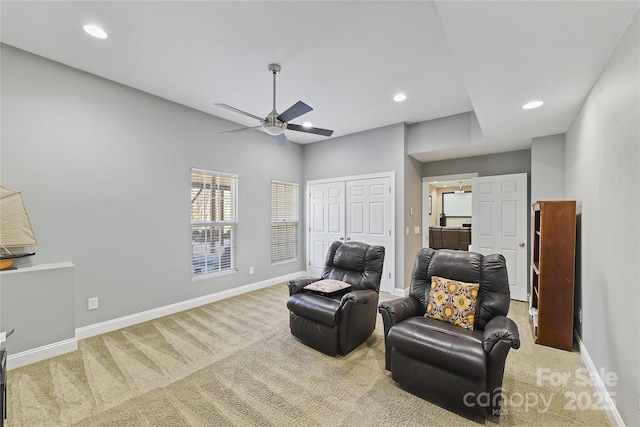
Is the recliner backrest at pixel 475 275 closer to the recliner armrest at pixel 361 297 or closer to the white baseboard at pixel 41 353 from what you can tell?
the recliner armrest at pixel 361 297

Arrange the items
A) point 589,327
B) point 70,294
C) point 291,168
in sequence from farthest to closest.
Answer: point 291,168 → point 70,294 → point 589,327

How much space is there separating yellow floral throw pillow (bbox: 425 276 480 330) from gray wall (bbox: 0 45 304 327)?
10.9ft

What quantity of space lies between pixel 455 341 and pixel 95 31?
3869 mm

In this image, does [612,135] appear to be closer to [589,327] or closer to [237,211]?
[589,327]

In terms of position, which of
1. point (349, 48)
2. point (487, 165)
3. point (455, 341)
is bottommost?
point (455, 341)

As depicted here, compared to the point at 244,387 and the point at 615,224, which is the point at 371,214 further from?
the point at 244,387

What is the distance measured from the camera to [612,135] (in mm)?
1930

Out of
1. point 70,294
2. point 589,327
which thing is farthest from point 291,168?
point 589,327

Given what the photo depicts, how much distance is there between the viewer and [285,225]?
5.63m

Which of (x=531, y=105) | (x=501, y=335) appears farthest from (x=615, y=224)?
(x=531, y=105)

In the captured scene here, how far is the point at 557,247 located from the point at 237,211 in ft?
14.2

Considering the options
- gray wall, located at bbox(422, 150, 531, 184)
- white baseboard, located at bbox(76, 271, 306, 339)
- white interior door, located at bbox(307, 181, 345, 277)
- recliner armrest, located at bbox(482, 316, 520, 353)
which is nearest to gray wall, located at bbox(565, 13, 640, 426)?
recliner armrest, located at bbox(482, 316, 520, 353)

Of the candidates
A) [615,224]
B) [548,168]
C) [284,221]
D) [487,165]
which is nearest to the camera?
[615,224]

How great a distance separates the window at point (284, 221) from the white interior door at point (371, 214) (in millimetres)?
1267
